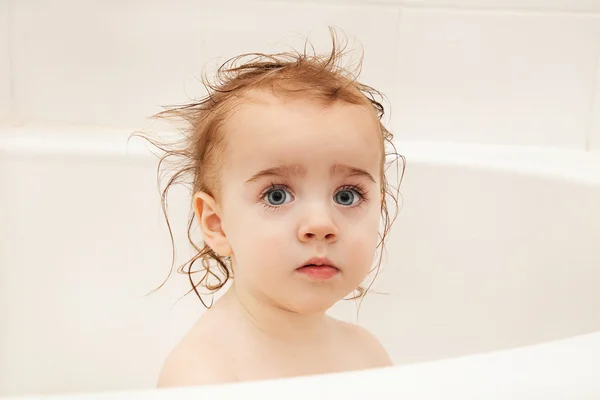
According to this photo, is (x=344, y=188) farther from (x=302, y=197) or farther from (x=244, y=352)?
(x=244, y=352)

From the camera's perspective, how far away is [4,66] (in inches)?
51.1

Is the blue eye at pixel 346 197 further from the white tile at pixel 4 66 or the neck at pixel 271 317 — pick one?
the white tile at pixel 4 66

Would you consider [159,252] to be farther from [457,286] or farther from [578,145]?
[578,145]

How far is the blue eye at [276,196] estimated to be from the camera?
2.23 ft

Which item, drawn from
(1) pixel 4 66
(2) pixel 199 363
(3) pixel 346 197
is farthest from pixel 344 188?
(1) pixel 4 66

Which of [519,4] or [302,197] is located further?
[519,4]

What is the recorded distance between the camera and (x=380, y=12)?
1.31 meters

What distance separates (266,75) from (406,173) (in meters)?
0.46

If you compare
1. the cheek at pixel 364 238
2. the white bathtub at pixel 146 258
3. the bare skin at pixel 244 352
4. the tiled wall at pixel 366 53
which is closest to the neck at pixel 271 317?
the bare skin at pixel 244 352

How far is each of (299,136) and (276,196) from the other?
61mm

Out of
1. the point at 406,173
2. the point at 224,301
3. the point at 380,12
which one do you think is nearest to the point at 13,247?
the point at 224,301

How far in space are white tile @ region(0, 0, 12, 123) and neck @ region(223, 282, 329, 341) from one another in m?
0.73

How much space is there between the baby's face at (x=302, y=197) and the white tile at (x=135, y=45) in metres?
0.62

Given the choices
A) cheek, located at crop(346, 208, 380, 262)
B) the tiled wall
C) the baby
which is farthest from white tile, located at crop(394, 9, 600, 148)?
cheek, located at crop(346, 208, 380, 262)
